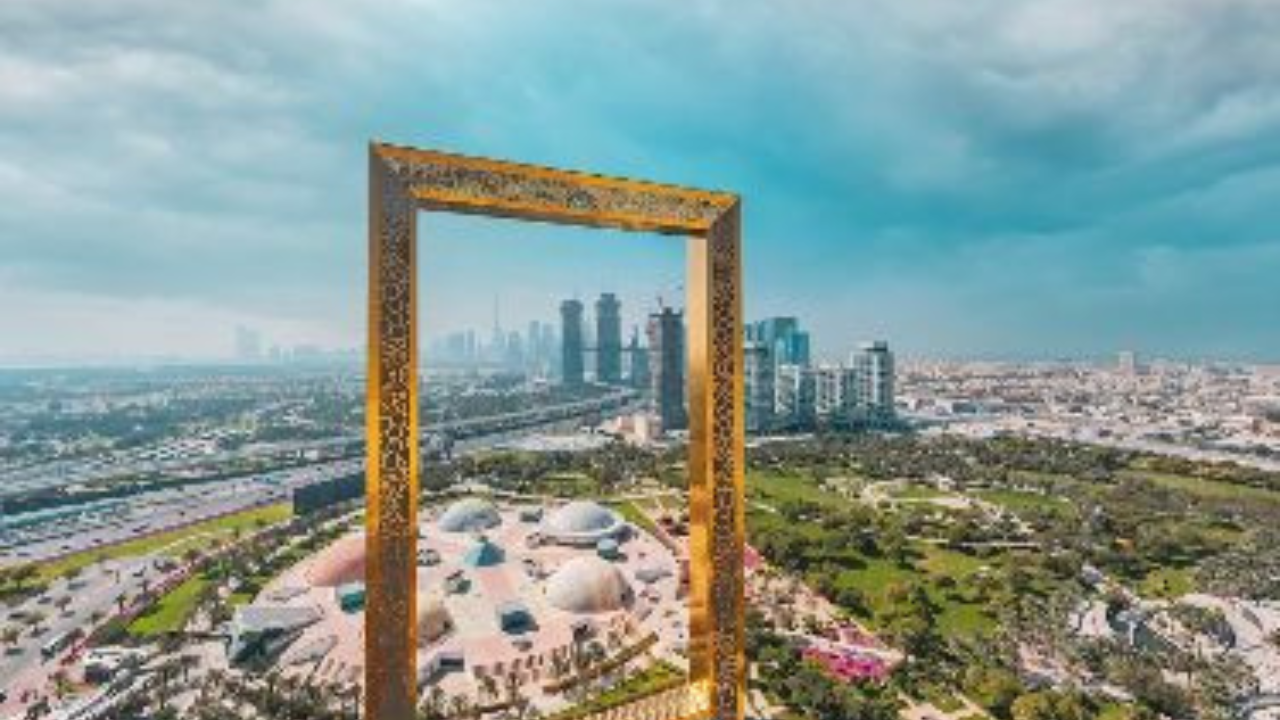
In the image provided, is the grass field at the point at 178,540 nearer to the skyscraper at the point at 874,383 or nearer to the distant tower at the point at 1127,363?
the skyscraper at the point at 874,383

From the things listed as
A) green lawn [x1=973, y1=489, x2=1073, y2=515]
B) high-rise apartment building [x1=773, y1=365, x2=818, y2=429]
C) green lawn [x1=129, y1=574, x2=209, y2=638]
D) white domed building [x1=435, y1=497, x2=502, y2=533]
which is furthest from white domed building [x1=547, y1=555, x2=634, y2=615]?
high-rise apartment building [x1=773, y1=365, x2=818, y2=429]

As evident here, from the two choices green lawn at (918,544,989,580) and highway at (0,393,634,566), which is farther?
highway at (0,393,634,566)

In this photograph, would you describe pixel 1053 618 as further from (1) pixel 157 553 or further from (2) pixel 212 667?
(1) pixel 157 553

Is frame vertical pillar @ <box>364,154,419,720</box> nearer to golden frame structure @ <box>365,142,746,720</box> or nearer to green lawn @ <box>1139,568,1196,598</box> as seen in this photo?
golden frame structure @ <box>365,142,746,720</box>

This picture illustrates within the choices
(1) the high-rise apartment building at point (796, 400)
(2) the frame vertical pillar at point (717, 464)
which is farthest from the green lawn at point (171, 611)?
(1) the high-rise apartment building at point (796, 400)

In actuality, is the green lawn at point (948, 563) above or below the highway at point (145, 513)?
above

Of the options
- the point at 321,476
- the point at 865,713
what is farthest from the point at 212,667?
the point at 321,476
